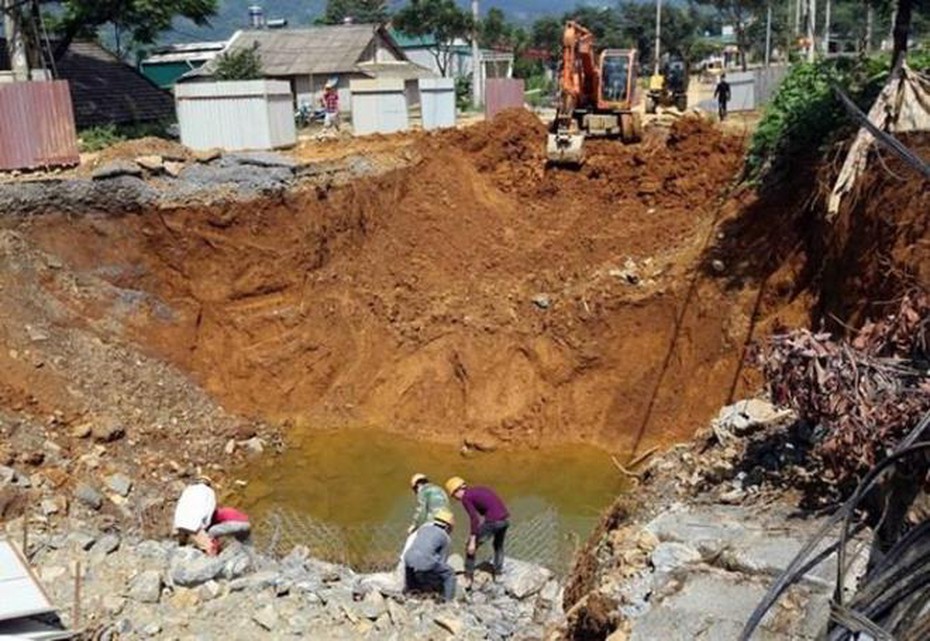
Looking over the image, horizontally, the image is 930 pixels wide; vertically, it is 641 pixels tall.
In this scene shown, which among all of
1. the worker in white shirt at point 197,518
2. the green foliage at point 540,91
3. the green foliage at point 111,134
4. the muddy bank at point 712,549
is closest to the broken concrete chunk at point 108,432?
the worker in white shirt at point 197,518

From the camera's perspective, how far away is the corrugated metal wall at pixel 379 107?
22.7 m

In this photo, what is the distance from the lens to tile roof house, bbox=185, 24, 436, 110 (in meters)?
38.5

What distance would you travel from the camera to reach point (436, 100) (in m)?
25.9

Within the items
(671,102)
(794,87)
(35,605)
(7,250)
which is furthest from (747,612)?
(671,102)

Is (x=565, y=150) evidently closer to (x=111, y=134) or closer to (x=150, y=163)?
(x=150, y=163)

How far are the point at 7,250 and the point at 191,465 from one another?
4.50 metres

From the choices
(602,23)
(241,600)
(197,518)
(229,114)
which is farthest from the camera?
(602,23)

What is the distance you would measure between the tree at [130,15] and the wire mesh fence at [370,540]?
16.7 m

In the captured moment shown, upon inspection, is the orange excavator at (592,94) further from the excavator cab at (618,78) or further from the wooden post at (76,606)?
the wooden post at (76,606)

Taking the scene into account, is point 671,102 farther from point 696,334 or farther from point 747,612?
point 747,612

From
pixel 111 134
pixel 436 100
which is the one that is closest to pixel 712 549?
pixel 111 134

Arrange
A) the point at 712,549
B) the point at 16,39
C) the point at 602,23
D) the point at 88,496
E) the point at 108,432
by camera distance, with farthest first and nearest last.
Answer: the point at 602,23, the point at 16,39, the point at 108,432, the point at 88,496, the point at 712,549

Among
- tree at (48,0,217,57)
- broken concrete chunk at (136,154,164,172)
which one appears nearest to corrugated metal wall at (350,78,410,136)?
tree at (48,0,217,57)

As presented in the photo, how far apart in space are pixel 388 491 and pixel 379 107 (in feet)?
39.7
